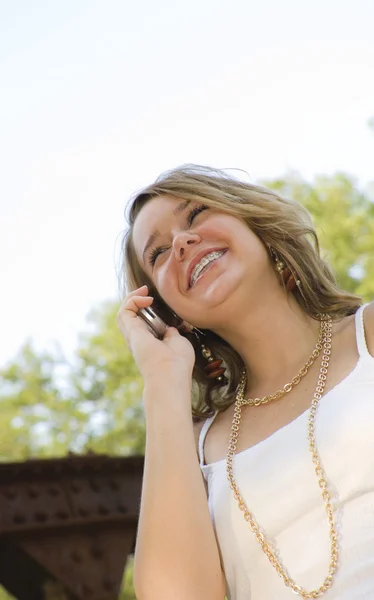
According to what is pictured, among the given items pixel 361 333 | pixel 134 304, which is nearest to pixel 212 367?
pixel 134 304

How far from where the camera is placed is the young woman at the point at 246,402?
2518 millimetres

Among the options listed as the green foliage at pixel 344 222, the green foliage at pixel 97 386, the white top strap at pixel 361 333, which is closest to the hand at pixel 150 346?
the white top strap at pixel 361 333

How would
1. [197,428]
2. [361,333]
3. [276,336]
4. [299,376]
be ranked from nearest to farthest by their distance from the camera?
[361,333], [299,376], [276,336], [197,428]

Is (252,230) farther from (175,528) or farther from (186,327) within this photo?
(175,528)

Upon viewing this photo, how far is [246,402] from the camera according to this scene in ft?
10.1

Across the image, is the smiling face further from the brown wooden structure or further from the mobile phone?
the brown wooden structure

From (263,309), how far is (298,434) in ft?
1.67

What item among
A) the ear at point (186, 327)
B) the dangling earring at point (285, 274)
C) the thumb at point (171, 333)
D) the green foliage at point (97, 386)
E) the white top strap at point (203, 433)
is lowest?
the green foliage at point (97, 386)

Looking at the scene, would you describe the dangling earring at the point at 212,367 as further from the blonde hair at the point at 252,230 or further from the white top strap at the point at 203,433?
the white top strap at the point at 203,433

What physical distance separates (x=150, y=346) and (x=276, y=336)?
18.2 inches

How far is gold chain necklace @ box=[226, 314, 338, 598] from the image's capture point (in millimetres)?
2439

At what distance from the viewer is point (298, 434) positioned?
269cm

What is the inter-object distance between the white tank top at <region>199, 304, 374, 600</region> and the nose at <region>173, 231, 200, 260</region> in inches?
25.8

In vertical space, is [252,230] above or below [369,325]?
above
